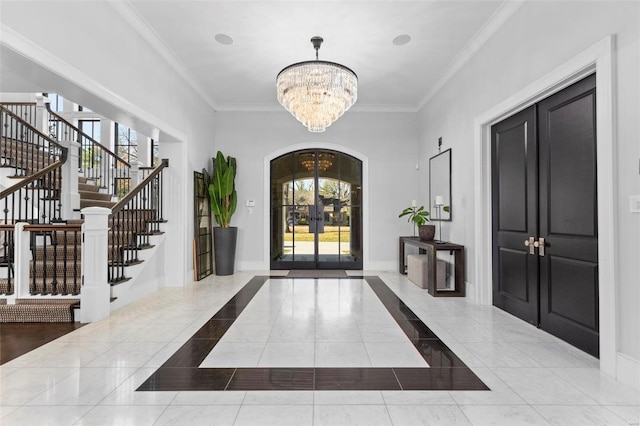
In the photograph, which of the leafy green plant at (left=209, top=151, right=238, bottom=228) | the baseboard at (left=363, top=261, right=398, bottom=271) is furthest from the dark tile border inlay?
the baseboard at (left=363, top=261, right=398, bottom=271)

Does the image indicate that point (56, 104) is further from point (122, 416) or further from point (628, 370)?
point (628, 370)

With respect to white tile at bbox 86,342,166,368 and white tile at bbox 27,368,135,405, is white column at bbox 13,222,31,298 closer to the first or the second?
white tile at bbox 86,342,166,368

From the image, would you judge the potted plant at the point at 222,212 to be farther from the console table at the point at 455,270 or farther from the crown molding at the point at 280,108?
the console table at the point at 455,270

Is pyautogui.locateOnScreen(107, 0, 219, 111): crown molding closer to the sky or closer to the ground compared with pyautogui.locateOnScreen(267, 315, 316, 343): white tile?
closer to the sky

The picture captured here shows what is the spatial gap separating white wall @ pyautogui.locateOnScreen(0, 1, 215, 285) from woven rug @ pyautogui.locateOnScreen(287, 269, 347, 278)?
186 centimetres

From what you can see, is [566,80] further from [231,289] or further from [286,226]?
[286,226]

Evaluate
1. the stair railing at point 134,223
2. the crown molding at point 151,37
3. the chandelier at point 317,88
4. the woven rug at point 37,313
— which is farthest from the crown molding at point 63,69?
the woven rug at point 37,313

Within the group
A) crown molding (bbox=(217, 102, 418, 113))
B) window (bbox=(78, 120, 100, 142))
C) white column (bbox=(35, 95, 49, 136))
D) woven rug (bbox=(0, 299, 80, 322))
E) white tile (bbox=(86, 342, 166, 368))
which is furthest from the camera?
window (bbox=(78, 120, 100, 142))

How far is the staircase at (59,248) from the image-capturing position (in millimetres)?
3566

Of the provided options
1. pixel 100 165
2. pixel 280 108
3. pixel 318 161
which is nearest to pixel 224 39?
pixel 280 108

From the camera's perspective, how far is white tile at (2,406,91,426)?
1790mm

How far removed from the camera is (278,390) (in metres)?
2.14

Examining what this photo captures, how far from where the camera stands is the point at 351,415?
187cm

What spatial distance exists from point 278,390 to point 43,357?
1.93 m
